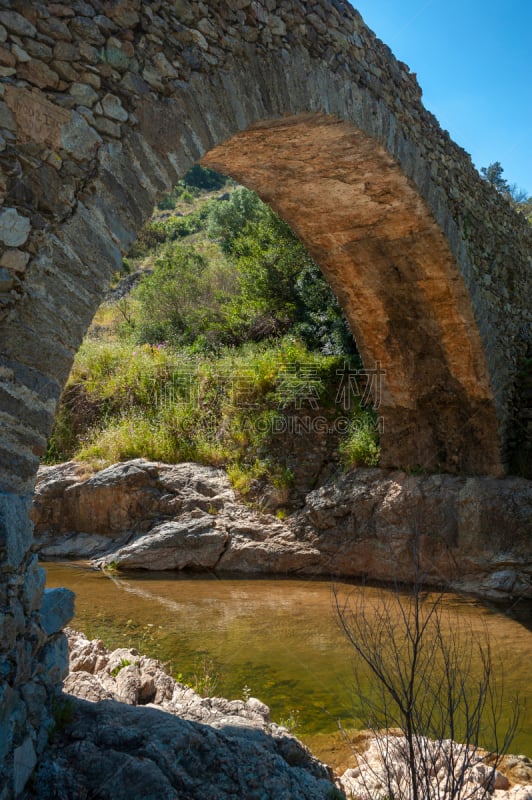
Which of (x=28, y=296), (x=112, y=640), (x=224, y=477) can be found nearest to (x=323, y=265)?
(x=224, y=477)

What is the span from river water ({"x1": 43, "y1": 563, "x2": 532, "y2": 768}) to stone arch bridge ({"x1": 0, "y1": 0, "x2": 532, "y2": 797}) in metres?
1.92

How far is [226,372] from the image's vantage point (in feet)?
33.3

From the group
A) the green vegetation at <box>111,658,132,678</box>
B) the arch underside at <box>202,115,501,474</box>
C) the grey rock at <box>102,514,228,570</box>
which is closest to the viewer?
the green vegetation at <box>111,658,132,678</box>

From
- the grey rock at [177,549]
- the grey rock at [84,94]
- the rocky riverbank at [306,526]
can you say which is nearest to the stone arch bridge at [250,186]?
the grey rock at [84,94]

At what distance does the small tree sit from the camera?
2166 millimetres

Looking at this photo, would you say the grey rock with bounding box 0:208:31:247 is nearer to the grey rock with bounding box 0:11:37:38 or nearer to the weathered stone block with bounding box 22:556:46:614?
the grey rock with bounding box 0:11:37:38

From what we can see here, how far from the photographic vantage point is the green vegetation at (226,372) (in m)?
8.95

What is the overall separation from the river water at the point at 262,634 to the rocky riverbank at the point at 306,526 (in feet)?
1.05

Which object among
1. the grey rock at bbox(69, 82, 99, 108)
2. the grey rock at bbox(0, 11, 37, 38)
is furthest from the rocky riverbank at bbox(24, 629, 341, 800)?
the grey rock at bbox(0, 11, 37, 38)

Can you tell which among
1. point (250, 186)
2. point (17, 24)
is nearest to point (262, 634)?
point (250, 186)

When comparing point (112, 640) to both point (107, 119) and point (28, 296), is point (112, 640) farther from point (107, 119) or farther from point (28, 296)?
point (107, 119)

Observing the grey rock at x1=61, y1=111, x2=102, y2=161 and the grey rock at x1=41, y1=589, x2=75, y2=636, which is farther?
the grey rock at x1=61, y1=111, x2=102, y2=161

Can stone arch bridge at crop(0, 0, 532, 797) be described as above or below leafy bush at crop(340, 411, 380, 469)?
above

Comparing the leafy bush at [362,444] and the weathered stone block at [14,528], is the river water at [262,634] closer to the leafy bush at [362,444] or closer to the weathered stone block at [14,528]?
the leafy bush at [362,444]
